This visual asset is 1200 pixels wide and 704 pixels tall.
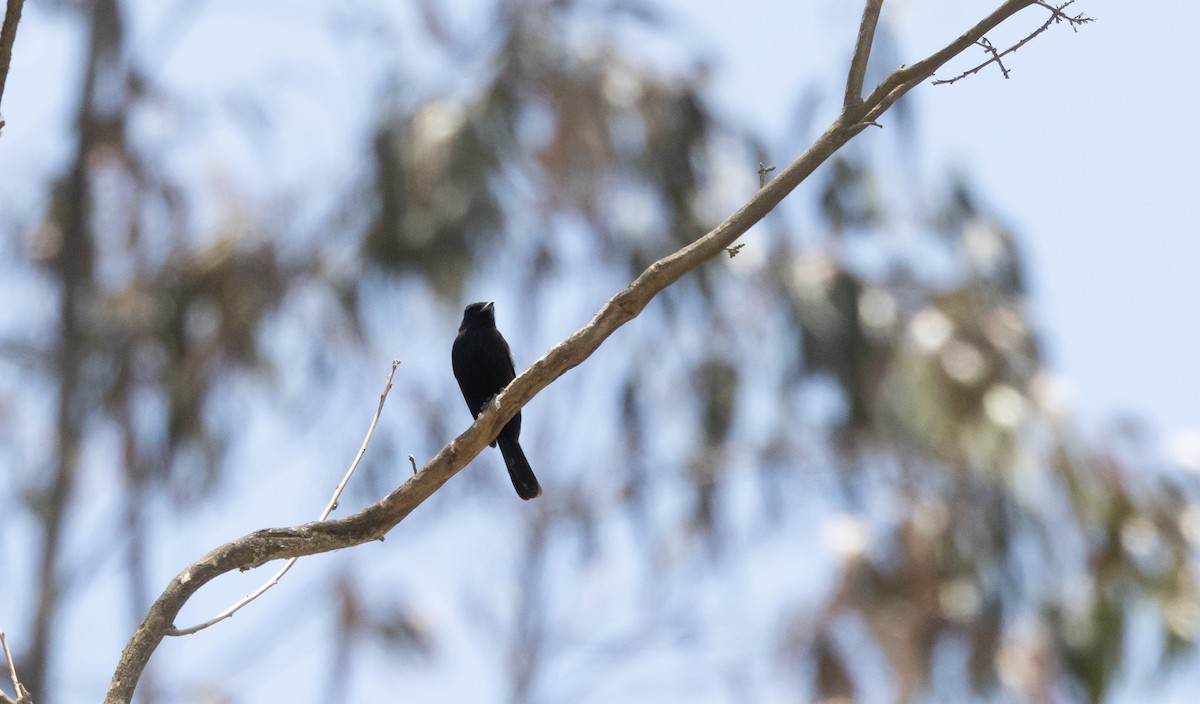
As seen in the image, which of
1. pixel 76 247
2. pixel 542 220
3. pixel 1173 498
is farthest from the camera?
pixel 542 220

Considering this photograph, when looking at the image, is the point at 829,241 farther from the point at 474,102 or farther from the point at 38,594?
the point at 38,594

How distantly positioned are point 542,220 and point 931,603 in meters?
3.97

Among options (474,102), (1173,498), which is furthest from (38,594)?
(1173,498)

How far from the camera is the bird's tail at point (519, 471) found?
5180mm

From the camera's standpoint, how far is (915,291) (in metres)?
10.8

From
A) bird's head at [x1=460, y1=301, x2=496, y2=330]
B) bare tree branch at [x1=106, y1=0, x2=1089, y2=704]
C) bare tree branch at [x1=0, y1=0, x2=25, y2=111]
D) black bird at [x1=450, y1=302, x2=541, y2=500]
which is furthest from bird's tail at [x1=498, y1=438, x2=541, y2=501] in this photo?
bare tree branch at [x1=0, y1=0, x2=25, y2=111]

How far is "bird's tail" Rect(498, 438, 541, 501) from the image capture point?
17.0 ft

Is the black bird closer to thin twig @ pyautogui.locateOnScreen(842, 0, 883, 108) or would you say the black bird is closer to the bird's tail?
the bird's tail

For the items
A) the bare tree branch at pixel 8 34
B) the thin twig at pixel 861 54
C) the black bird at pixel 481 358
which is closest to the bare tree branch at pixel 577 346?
the thin twig at pixel 861 54

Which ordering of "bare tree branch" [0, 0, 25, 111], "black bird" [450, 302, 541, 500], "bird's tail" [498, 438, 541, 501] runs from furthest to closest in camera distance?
"black bird" [450, 302, 541, 500] < "bird's tail" [498, 438, 541, 501] < "bare tree branch" [0, 0, 25, 111]

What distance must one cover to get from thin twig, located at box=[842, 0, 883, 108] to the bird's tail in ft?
7.37

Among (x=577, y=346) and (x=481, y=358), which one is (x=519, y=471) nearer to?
(x=481, y=358)

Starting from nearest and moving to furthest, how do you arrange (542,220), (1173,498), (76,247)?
(1173,498) < (76,247) < (542,220)

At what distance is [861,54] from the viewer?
328cm
